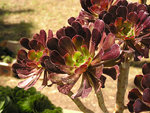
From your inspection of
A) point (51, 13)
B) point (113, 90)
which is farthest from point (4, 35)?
point (113, 90)

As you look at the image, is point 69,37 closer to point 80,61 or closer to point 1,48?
point 80,61

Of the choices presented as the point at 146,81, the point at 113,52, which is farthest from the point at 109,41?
the point at 146,81

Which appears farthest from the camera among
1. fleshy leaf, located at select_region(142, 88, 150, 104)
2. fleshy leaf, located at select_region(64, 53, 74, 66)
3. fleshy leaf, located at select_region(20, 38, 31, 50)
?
fleshy leaf, located at select_region(20, 38, 31, 50)

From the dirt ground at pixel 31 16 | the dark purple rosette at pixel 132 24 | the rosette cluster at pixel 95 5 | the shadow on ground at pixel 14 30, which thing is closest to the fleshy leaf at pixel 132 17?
the dark purple rosette at pixel 132 24

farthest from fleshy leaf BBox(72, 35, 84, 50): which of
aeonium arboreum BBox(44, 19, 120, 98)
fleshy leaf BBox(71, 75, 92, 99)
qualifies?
fleshy leaf BBox(71, 75, 92, 99)

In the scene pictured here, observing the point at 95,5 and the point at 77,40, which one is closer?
the point at 77,40

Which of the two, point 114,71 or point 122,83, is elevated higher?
point 114,71

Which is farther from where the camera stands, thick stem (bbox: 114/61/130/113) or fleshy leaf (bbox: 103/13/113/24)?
thick stem (bbox: 114/61/130/113)

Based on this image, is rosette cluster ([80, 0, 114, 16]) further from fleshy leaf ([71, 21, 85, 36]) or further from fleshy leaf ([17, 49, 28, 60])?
fleshy leaf ([17, 49, 28, 60])

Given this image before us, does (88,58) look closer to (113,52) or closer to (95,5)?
(113,52)
